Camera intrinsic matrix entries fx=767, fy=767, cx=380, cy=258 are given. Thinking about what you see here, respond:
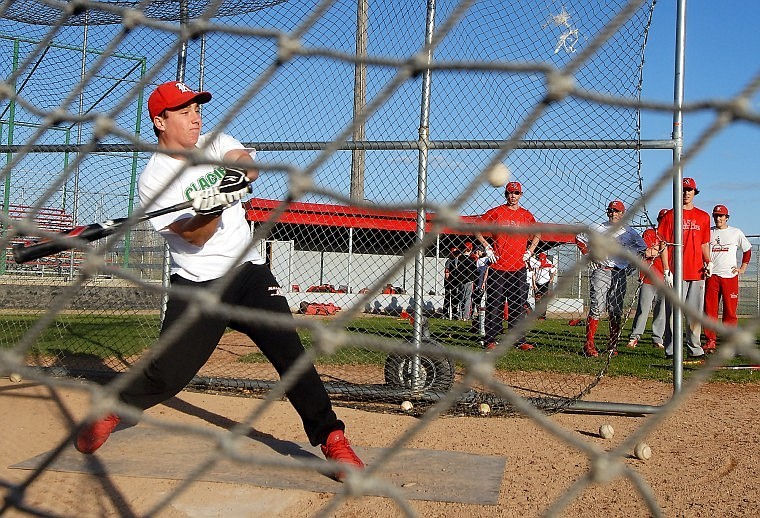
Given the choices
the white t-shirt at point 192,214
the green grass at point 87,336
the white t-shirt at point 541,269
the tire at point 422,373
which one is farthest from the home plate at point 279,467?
the white t-shirt at point 541,269

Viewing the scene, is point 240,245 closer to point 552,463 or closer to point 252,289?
point 252,289

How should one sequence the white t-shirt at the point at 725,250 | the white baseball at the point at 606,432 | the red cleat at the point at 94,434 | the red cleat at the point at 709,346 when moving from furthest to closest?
the white t-shirt at the point at 725,250, the red cleat at the point at 709,346, the white baseball at the point at 606,432, the red cleat at the point at 94,434

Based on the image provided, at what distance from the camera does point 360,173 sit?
5.61 meters

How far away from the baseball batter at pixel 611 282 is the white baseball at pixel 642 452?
1.31 metres

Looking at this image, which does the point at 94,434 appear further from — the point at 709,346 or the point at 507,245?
the point at 709,346

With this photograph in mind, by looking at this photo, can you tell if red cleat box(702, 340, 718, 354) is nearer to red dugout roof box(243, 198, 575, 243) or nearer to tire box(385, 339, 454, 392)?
red dugout roof box(243, 198, 575, 243)

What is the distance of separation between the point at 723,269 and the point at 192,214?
800cm

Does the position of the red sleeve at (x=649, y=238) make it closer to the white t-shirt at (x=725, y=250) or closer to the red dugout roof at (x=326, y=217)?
the red dugout roof at (x=326, y=217)

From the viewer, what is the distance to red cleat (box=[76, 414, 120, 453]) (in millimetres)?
3648

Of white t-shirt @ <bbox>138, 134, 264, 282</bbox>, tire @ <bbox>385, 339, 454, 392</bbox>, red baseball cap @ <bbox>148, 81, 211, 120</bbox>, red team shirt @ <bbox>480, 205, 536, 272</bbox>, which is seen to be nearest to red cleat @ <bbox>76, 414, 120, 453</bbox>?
white t-shirt @ <bbox>138, 134, 264, 282</bbox>

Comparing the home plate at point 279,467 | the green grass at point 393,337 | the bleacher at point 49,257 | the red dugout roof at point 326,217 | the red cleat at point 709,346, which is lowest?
the red cleat at point 709,346

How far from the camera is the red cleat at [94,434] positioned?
3648 mm

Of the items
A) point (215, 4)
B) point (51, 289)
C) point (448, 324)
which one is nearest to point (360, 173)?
point (448, 324)

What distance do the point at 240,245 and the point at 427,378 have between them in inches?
79.7
